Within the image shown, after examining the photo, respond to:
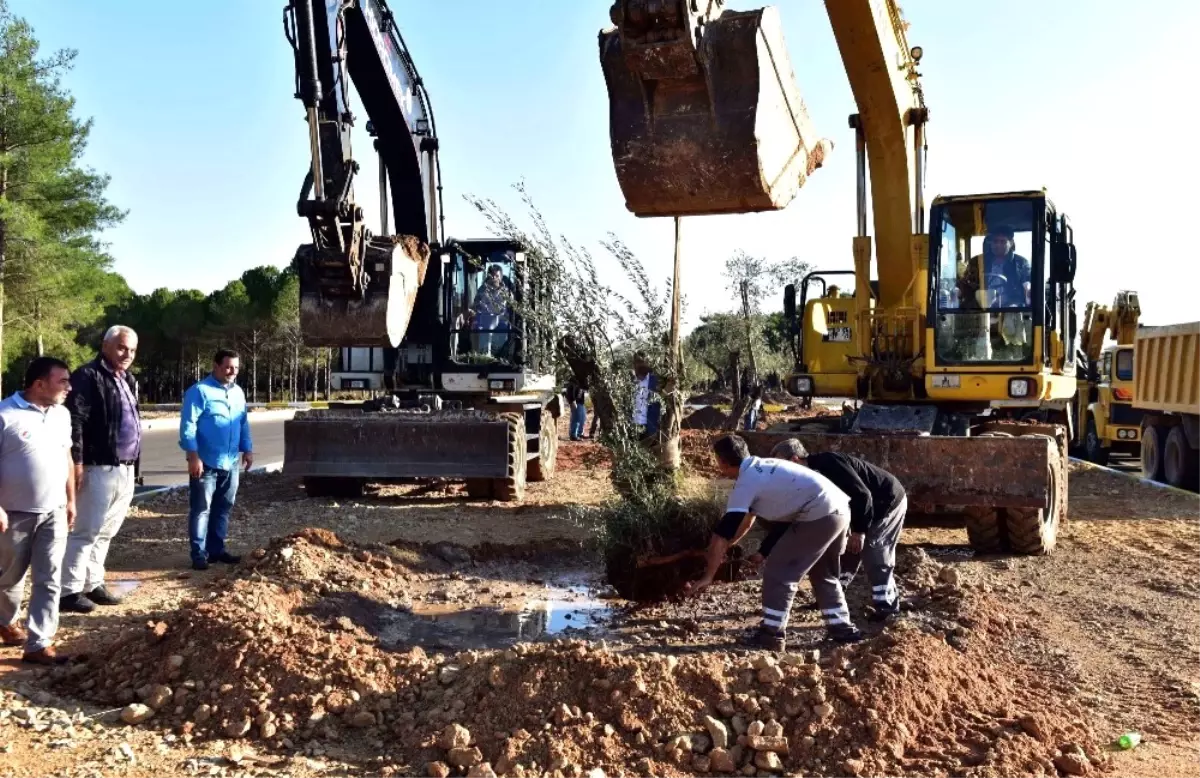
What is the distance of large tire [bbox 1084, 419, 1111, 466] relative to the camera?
60.2 ft

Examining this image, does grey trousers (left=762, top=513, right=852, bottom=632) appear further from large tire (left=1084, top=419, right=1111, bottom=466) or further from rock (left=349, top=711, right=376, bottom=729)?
large tire (left=1084, top=419, right=1111, bottom=466)

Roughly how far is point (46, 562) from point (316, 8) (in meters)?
6.38

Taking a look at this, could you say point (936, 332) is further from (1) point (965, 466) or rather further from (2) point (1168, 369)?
(2) point (1168, 369)

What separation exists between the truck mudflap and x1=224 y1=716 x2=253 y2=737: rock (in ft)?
15.5

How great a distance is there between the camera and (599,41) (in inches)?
187

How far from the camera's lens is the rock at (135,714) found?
13.9 ft

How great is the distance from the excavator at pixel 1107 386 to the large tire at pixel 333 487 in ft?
39.0

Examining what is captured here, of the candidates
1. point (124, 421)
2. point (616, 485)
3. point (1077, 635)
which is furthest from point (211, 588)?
point (1077, 635)

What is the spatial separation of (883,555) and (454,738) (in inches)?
126

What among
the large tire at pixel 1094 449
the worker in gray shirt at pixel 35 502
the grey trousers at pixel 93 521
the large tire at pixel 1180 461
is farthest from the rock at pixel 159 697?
the large tire at pixel 1094 449

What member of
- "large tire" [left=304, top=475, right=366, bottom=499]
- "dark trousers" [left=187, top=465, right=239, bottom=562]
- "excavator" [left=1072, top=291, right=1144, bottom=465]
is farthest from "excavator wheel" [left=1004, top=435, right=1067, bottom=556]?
"excavator" [left=1072, top=291, right=1144, bottom=465]

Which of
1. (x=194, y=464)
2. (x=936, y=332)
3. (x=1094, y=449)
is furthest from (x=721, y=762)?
(x=1094, y=449)

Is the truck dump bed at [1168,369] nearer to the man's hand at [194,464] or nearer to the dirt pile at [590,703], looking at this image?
the dirt pile at [590,703]

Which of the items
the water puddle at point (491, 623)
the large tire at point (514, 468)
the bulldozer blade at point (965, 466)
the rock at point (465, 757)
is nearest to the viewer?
the rock at point (465, 757)
